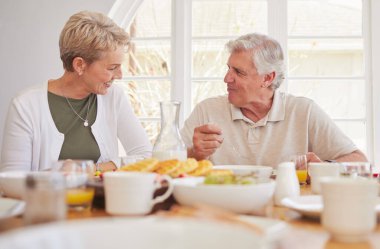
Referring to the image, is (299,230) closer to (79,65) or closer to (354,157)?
(354,157)

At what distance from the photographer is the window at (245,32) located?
3492 millimetres

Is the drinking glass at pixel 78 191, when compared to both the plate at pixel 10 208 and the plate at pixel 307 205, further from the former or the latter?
the plate at pixel 307 205

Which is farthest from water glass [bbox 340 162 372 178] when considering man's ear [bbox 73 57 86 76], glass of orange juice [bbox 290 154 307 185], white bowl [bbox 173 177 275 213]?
man's ear [bbox 73 57 86 76]

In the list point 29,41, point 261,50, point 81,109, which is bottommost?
point 81,109

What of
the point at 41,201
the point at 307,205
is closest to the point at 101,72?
the point at 307,205

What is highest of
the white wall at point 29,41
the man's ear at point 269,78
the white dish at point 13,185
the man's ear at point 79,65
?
the white wall at point 29,41

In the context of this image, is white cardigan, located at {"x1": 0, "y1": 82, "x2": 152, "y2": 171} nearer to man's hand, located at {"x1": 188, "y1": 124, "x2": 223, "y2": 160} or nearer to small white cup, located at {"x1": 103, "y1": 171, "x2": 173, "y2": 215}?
man's hand, located at {"x1": 188, "y1": 124, "x2": 223, "y2": 160}

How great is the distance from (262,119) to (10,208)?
154cm

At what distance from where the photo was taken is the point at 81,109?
2318 millimetres

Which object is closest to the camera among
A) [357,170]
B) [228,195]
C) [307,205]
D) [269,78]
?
[228,195]

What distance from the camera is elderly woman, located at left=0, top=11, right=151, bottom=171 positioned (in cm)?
210

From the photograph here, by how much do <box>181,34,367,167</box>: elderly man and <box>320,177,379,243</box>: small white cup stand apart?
1.35 metres

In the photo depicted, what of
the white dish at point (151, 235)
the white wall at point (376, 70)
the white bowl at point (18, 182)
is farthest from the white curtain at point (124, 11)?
the white dish at point (151, 235)

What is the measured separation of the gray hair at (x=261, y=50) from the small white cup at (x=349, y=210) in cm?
163
